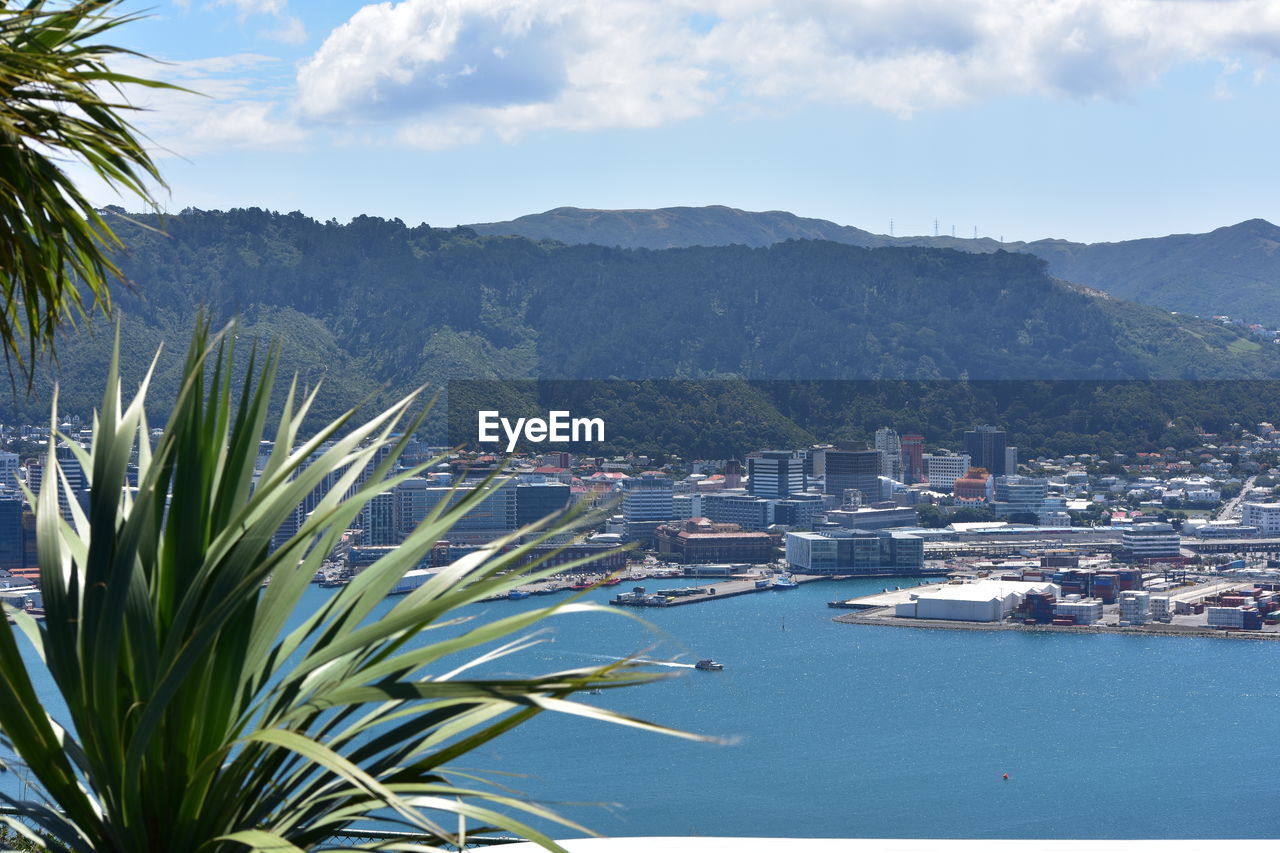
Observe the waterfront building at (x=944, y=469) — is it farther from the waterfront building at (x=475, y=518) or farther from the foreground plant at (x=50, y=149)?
the foreground plant at (x=50, y=149)

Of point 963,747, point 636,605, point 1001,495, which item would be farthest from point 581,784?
point 1001,495

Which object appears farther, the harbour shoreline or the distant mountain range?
the distant mountain range

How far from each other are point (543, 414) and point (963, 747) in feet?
49.2

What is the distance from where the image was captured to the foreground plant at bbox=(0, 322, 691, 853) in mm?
766

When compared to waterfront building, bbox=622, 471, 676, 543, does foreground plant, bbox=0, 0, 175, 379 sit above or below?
above

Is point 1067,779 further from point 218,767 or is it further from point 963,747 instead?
point 218,767

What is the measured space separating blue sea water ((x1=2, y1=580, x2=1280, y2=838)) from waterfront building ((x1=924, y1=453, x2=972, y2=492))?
31.9 ft

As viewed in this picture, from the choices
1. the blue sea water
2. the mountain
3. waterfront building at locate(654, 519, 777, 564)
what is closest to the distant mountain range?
the mountain

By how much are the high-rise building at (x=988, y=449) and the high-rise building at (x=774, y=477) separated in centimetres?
417

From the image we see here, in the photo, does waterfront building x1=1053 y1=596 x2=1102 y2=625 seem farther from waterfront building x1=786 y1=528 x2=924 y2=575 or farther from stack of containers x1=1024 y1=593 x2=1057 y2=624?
waterfront building x1=786 y1=528 x2=924 y2=575

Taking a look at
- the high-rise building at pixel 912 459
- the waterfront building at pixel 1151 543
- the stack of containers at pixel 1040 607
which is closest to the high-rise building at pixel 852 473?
the high-rise building at pixel 912 459

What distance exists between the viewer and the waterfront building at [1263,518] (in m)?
23.4

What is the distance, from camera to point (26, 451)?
62.5 ft

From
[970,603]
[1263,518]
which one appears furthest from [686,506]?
[1263,518]
